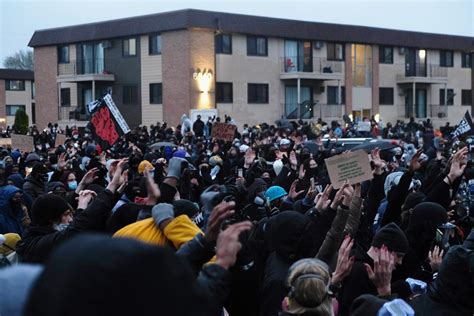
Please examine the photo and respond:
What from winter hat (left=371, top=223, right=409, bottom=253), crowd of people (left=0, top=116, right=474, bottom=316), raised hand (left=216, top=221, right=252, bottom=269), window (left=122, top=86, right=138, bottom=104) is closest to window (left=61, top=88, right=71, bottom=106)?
window (left=122, top=86, right=138, bottom=104)

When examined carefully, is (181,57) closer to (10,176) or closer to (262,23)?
(262,23)

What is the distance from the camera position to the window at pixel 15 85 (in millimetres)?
64606

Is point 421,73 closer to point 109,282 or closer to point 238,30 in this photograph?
point 238,30

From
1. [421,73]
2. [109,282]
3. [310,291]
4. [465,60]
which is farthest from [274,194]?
[465,60]

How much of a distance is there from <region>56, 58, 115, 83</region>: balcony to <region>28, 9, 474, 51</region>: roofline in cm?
148

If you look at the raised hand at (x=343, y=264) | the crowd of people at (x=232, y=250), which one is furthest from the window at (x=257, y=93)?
the raised hand at (x=343, y=264)

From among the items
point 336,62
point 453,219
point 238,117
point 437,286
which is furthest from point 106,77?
point 437,286

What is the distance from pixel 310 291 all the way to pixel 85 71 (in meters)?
42.0

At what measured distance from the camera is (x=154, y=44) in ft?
132

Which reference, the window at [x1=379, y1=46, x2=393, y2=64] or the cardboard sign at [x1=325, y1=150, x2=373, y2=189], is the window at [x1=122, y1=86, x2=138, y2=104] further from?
the cardboard sign at [x1=325, y1=150, x2=373, y2=189]

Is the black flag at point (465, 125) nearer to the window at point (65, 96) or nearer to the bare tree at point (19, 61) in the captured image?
the window at point (65, 96)

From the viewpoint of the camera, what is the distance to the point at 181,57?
38.2 metres

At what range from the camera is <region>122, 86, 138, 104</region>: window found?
138 feet

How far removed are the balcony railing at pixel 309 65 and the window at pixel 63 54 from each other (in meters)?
14.0
